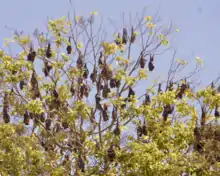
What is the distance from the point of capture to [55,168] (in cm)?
1385

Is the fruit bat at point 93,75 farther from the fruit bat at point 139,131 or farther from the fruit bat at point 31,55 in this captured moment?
the fruit bat at point 139,131

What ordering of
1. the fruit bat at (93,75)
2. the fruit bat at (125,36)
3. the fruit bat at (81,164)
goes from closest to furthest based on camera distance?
the fruit bat at (81,164) < the fruit bat at (93,75) < the fruit bat at (125,36)

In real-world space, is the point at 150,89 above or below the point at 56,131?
above

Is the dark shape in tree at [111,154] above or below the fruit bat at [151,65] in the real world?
below

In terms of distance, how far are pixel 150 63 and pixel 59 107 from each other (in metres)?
3.14

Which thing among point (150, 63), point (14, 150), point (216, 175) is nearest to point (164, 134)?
point (216, 175)

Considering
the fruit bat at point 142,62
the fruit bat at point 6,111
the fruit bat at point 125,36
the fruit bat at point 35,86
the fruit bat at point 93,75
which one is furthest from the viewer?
the fruit bat at point 125,36

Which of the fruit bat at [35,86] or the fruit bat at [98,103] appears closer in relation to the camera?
the fruit bat at [98,103]

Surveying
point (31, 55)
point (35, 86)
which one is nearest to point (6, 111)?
point (35, 86)

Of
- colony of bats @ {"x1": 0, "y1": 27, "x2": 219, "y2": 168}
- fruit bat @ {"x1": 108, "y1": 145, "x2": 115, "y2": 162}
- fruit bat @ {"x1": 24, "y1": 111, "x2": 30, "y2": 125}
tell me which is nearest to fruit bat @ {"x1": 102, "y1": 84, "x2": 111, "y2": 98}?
colony of bats @ {"x1": 0, "y1": 27, "x2": 219, "y2": 168}

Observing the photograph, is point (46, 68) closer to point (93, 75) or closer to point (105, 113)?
point (93, 75)

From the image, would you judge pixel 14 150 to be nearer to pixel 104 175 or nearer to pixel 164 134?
pixel 104 175

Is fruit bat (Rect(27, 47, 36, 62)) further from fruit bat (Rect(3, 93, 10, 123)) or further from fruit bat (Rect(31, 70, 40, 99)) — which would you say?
fruit bat (Rect(3, 93, 10, 123))

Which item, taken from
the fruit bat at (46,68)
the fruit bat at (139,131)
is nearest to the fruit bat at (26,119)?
the fruit bat at (46,68)
